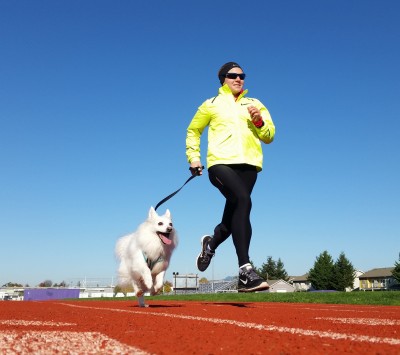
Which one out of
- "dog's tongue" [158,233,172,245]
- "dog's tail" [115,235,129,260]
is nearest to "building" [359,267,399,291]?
"dog's tail" [115,235,129,260]

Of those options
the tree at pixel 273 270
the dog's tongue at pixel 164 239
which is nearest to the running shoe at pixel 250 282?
the dog's tongue at pixel 164 239

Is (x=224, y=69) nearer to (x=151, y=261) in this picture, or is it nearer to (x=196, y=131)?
(x=196, y=131)

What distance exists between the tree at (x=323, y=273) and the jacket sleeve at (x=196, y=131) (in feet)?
278

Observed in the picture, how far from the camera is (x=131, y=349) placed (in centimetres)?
233

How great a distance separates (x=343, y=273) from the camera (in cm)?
8712

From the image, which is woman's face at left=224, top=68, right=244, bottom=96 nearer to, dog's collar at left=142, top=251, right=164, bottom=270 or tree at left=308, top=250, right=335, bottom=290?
dog's collar at left=142, top=251, right=164, bottom=270

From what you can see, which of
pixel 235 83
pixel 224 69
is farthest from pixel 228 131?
pixel 224 69

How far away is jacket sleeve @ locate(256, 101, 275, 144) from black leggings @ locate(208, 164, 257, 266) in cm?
47

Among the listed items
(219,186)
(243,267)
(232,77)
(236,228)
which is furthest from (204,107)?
(243,267)

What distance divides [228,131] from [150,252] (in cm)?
211

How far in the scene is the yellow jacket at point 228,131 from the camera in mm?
6637

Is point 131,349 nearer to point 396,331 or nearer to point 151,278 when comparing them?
point 396,331

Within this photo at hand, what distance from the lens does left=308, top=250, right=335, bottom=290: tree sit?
86.8 m

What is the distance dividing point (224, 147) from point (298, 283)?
436ft
